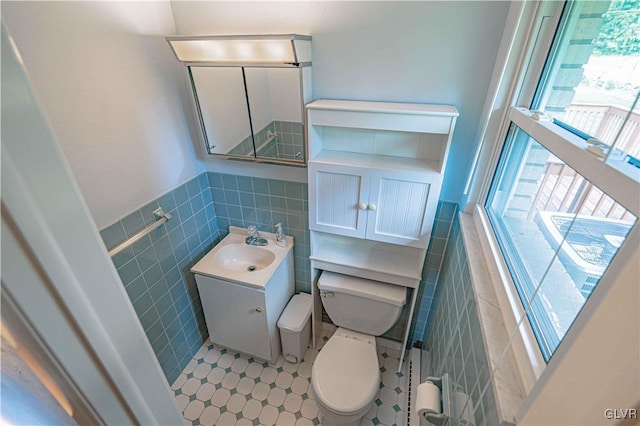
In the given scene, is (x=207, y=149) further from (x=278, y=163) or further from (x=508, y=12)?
(x=508, y=12)

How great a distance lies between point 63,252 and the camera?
0.31 meters

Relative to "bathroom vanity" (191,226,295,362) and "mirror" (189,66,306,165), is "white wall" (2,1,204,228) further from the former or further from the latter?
"bathroom vanity" (191,226,295,362)

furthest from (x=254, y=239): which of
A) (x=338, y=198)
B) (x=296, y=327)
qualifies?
(x=338, y=198)

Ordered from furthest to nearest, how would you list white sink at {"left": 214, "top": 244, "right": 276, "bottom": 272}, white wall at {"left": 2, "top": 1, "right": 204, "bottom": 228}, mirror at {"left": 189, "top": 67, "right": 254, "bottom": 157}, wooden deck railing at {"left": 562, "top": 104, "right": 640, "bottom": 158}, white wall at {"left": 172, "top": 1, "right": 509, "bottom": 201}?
white sink at {"left": 214, "top": 244, "right": 276, "bottom": 272} → mirror at {"left": 189, "top": 67, "right": 254, "bottom": 157} → white wall at {"left": 172, "top": 1, "right": 509, "bottom": 201} → white wall at {"left": 2, "top": 1, "right": 204, "bottom": 228} → wooden deck railing at {"left": 562, "top": 104, "right": 640, "bottom": 158}

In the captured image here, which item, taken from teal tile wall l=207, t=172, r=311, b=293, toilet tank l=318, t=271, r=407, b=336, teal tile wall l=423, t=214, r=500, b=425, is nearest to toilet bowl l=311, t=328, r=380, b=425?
toilet tank l=318, t=271, r=407, b=336

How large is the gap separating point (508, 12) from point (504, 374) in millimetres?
1256

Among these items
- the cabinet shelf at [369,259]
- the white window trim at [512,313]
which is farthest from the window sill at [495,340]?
the cabinet shelf at [369,259]

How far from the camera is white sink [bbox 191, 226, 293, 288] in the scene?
5.56 feet

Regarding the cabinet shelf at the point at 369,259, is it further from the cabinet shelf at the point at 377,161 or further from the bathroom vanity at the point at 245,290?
the cabinet shelf at the point at 377,161

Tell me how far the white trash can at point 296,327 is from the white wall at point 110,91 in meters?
1.09

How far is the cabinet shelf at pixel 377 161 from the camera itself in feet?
4.29

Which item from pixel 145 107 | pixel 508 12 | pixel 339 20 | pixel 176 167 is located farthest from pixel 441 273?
pixel 145 107

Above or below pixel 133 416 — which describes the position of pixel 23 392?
above

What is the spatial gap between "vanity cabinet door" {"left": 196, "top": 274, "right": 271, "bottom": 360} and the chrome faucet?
1.07 feet
